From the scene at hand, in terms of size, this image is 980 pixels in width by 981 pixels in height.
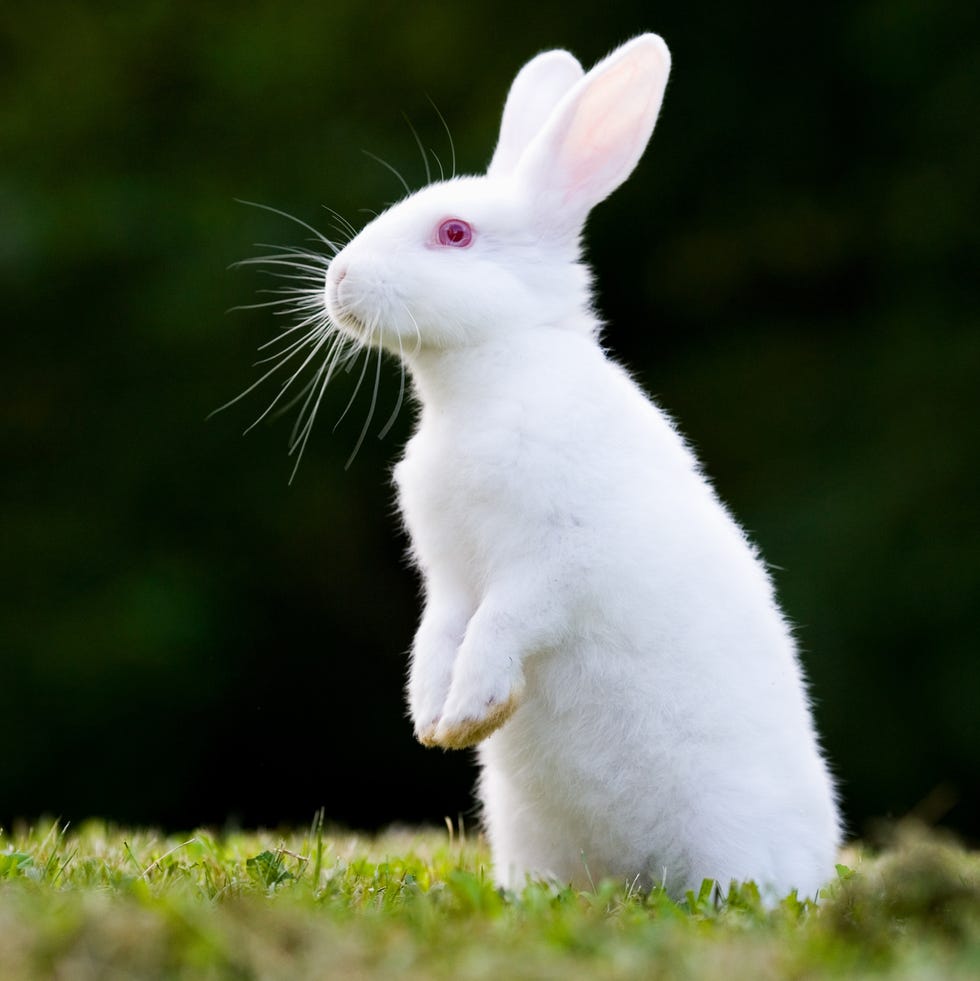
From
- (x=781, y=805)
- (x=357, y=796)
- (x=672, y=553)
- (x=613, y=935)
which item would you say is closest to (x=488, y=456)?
(x=672, y=553)

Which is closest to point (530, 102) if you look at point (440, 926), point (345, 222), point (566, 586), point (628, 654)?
point (345, 222)

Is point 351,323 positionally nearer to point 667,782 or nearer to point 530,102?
point 530,102

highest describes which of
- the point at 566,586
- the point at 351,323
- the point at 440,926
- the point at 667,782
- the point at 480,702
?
the point at 351,323

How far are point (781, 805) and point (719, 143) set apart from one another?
236 inches

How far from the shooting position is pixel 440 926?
2.89 metres

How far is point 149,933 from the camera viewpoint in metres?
2.58

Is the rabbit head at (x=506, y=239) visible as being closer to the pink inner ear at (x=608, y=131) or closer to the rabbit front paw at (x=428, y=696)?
the pink inner ear at (x=608, y=131)

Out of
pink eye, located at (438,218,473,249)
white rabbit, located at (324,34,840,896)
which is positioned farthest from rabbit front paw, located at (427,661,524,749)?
pink eye, located at (438,218,473,249)

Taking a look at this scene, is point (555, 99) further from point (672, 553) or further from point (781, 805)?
point (781, 805)

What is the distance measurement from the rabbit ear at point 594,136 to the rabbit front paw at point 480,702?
1.30 meters

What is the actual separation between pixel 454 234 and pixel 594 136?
518mm

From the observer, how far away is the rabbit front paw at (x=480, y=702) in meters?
3.77

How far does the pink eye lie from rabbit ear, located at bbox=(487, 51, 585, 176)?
25.7 inches

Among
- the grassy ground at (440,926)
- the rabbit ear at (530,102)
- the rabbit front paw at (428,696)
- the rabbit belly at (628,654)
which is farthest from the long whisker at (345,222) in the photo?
the grassy ground at (440,926)
